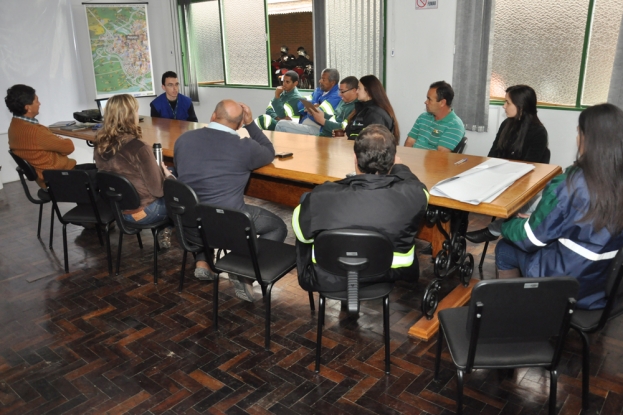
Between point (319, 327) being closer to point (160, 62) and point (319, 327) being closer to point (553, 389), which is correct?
point (553, 389)

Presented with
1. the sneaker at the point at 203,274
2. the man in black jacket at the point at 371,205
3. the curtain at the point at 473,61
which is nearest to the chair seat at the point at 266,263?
the man in black jacket at the point at 371,205

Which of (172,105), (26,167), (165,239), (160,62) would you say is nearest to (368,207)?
(165,239)

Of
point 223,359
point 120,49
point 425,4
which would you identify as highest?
point 425,4

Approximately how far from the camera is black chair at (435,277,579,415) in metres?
1.81

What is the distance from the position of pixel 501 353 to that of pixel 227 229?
139 centimetres

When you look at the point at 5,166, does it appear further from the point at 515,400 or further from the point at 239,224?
the point at 515,400

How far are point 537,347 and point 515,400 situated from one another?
0.52 m

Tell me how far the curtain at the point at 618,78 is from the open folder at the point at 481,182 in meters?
2.03

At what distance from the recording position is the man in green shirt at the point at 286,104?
244 inches

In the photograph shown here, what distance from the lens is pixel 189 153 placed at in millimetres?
3150

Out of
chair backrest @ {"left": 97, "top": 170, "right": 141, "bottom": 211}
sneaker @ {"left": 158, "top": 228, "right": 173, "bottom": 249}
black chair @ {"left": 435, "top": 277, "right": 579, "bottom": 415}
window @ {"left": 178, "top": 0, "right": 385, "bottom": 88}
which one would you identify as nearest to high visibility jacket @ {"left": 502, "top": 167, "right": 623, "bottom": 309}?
black chair @ {"left": 435, "top": 277, "right": 579, "bottom": 415}

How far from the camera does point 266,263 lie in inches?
112

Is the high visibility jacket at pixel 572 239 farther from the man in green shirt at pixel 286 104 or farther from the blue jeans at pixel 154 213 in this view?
the man in green shirt at pixel 286 104

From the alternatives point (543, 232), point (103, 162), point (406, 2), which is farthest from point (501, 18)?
point (103, 162)
